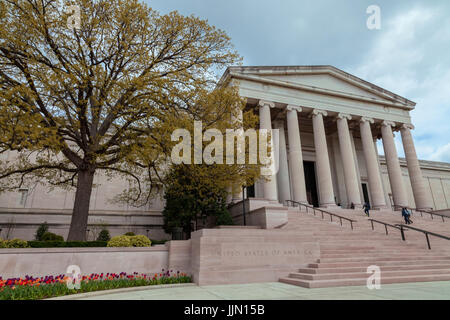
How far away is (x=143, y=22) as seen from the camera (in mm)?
13859

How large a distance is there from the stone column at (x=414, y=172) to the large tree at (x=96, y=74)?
Answer: 25489 millimetres

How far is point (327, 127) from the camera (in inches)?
1294

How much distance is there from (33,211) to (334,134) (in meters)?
33.1

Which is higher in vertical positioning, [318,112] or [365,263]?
[318,112]

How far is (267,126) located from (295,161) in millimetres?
4161

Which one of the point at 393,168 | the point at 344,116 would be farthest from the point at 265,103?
the point at 393,168

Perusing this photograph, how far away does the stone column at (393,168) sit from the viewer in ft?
89.9

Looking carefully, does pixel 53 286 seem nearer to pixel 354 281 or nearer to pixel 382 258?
pixel 354 281

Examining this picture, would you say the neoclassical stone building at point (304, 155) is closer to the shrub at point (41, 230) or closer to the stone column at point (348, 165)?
the stone column at point (348, 165)

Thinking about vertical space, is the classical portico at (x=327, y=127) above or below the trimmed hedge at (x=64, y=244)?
above

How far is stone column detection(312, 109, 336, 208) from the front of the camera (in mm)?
24250

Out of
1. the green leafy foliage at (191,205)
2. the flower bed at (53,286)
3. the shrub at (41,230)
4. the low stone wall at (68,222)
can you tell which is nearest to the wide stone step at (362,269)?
the flower bed at (53,286)

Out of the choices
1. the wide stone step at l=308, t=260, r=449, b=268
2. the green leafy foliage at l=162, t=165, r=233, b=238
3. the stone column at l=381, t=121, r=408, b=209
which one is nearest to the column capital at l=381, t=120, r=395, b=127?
the stone column at l=381, t=121, r=408, b=209
